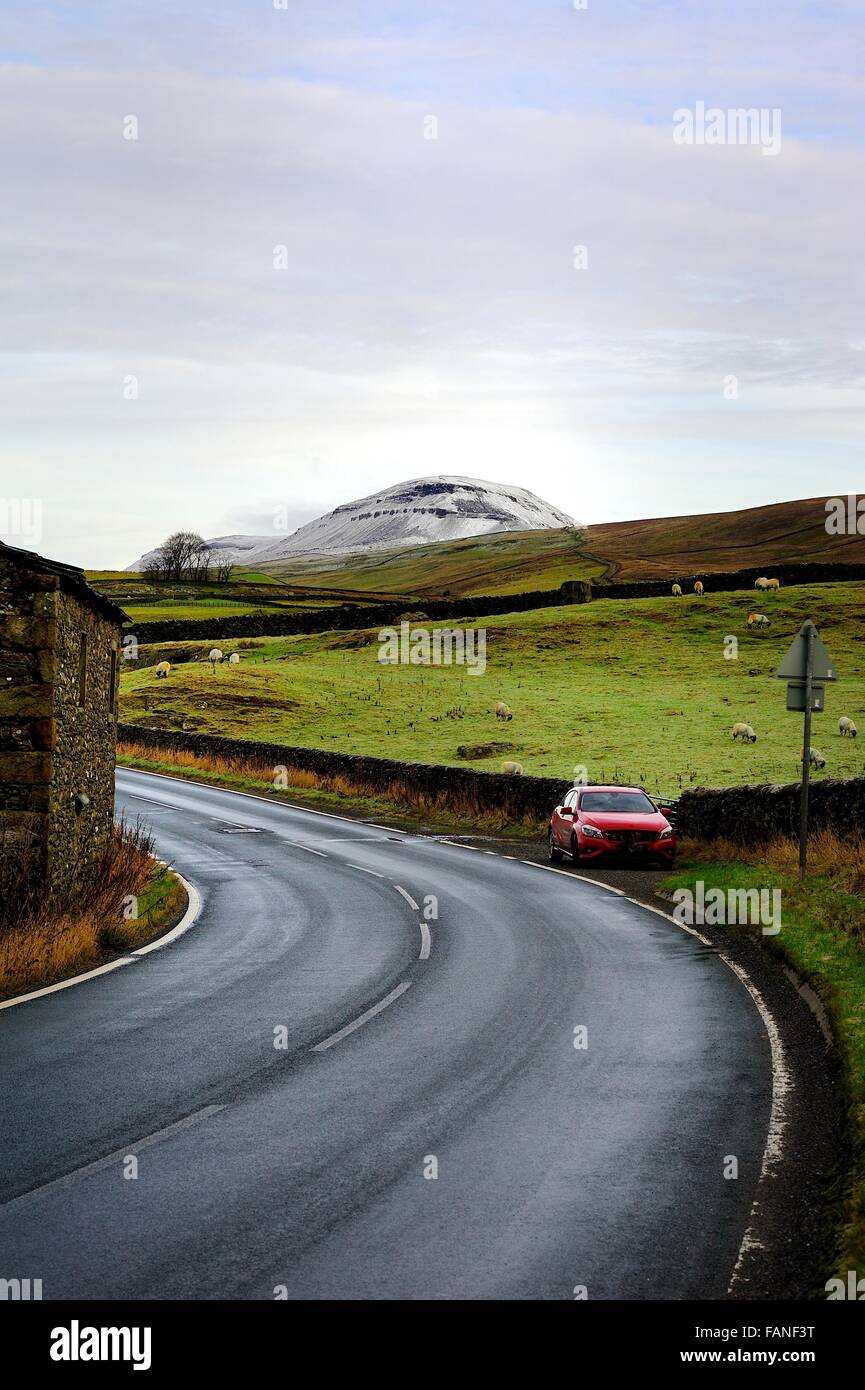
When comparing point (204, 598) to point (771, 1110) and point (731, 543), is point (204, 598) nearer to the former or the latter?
point (731, 543)

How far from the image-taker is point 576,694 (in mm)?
51531

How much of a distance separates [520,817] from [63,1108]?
77.3 ft

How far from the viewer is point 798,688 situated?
1786 cm

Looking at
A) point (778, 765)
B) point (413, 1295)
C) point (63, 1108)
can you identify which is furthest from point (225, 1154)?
point (778, 765)

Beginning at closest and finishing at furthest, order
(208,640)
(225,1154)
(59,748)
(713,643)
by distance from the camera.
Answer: (225,1154) → (59,748) → (713,643) → (208,640)

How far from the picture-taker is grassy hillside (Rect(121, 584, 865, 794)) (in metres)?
37.7

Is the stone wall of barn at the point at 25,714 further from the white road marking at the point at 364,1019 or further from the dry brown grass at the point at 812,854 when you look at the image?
the dry brown grass at the point at 812,854

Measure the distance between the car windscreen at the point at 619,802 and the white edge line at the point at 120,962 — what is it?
787cm

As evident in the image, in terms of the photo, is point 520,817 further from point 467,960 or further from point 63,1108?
point 63,1108

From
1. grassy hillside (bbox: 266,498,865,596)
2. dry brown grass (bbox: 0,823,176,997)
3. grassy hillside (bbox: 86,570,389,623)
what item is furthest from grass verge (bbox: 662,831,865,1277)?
grassy hillside (bbox: 266,498,865,596)

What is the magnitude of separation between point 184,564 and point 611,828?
131 metres

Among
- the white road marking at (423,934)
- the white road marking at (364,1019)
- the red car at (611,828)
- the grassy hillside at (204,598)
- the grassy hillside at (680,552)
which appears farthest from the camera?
the grassy hillside at (680,552)

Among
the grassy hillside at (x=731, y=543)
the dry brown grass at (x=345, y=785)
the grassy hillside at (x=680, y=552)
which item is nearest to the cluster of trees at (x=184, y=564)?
the grassy hillside at (x=680, y=552)

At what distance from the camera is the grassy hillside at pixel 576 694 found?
124ft
